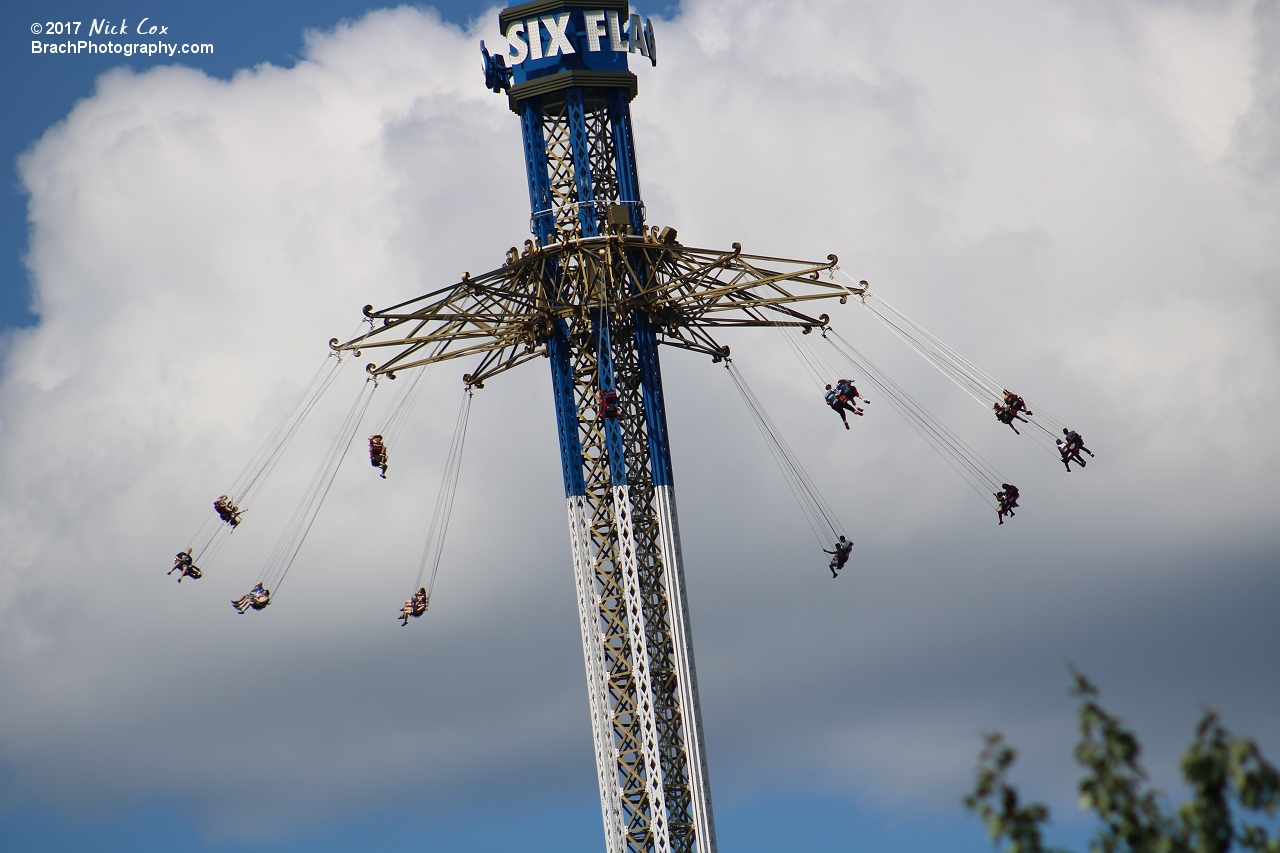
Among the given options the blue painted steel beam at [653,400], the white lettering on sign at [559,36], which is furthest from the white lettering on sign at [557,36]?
the blue painted steel beam at [653,400]

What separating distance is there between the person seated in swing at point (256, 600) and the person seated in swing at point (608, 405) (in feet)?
34.5

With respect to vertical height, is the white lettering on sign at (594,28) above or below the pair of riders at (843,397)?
above

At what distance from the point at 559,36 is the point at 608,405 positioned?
1045cm

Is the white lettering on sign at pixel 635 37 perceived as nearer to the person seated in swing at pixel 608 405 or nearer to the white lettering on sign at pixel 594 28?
the white lettering on sign at pixel 594 28

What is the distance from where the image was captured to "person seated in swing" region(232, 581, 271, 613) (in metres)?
67.6

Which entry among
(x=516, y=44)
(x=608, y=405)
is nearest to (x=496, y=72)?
(x=516, y=44)

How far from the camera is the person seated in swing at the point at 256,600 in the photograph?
2662 inches

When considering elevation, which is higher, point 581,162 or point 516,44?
point 516,44

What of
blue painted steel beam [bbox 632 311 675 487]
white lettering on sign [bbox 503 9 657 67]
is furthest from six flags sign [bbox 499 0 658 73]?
blue painted steel beam [bbox 632 311 675 487]

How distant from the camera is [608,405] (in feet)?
218

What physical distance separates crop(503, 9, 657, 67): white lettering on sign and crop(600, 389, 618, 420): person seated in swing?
960cm

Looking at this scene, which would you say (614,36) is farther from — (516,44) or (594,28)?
(516,44)

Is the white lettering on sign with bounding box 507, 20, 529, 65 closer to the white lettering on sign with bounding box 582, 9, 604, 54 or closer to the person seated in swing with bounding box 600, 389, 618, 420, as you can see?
the white lettering on sign with bounding box 582, 9, 604, 54

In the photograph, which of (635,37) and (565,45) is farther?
(635,37)
